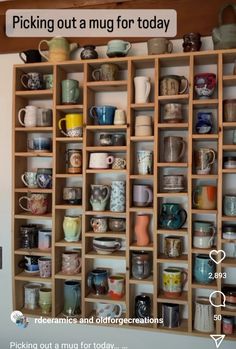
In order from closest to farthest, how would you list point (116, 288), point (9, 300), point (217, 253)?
point (217, 253), point (116, 288), point (9, 300)

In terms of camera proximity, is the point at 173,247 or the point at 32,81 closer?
the point at 173,247

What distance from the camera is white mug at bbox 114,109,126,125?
1414 millimetres

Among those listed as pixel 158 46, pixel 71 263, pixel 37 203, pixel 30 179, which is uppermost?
pixel 158 46

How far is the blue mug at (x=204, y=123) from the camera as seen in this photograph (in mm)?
1348

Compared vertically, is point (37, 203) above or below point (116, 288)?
above

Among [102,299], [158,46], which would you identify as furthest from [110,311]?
[158,46]

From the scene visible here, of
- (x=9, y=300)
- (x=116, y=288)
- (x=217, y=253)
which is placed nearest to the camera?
(x=217, y=253)

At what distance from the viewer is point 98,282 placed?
1.45m

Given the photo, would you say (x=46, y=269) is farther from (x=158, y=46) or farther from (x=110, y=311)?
(x=158, y=46)

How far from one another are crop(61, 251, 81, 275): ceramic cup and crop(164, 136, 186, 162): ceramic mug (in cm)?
57

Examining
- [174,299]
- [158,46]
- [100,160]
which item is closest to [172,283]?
[174,299]

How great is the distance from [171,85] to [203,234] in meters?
0.59

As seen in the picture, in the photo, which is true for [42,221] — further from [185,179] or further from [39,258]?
[185,179]

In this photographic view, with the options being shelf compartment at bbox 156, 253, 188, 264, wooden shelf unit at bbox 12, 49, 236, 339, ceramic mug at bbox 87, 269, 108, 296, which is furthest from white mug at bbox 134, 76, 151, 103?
ceramic mug at bbox 87, 269, 108, 296
